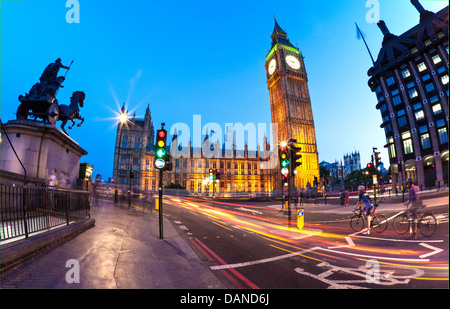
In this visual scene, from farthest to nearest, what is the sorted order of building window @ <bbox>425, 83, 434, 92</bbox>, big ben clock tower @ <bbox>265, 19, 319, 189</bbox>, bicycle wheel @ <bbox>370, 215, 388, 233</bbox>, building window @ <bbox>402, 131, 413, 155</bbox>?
big ben clock tower @ <bbox>265, 19, 319, 189</bbox> → bicycle wheel @ <bbox>370, 215, 388, 233</bbox> → building window @ <bbox>402, 131, 413, 155</bbox> → building window @ <bbox>425, 83, 434, 92</bbox>

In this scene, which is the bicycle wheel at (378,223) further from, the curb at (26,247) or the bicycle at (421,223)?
the curb at (26,247)

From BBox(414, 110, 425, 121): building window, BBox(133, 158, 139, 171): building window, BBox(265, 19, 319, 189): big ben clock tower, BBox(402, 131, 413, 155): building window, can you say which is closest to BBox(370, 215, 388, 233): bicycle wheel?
BBox(402, 131, 413, 155): building window

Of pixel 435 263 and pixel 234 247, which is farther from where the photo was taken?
pixel 234 247

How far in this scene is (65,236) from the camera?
5.90 metres

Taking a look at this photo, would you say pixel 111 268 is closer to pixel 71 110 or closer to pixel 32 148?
pixel 32 148

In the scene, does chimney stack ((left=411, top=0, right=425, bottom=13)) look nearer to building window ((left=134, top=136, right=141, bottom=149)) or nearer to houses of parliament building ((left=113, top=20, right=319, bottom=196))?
houses of parliament building ((left=113, top=20, right=319, bottom=196))

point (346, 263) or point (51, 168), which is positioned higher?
point (51, 168)

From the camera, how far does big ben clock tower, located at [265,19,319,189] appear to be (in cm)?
7931

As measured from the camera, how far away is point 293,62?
9062 cm

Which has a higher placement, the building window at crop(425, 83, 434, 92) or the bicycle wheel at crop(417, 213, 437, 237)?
the building window at crop(425, 83, 434, 92)

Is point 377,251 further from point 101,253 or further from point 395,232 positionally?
point 101,253

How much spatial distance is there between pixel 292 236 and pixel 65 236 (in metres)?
8.72
